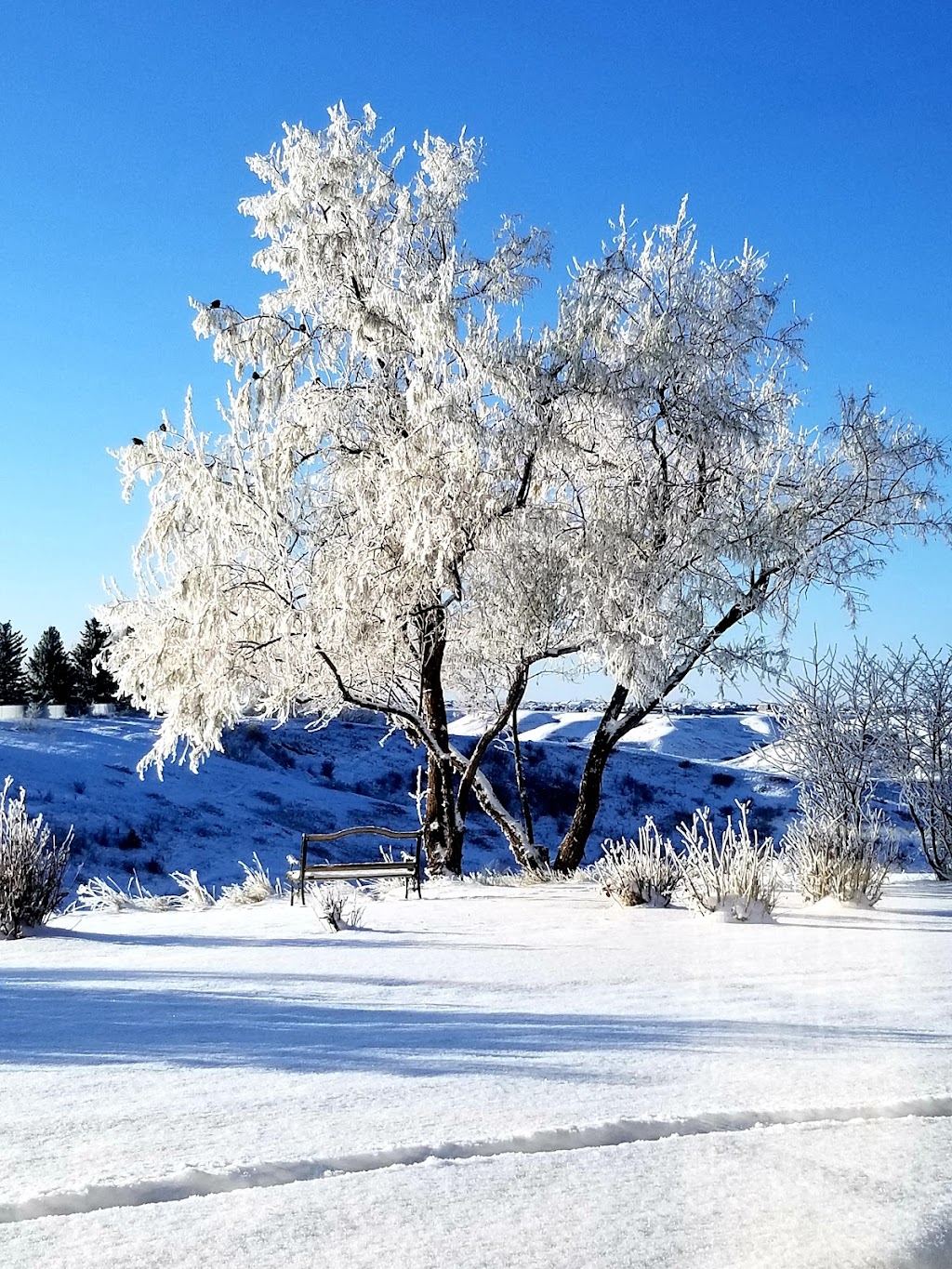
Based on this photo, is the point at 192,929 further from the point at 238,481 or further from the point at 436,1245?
the point at 436,1245

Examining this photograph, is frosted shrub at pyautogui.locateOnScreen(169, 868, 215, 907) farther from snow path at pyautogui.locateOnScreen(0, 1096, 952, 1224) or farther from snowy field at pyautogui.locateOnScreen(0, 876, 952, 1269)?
snow path at pyautogui.locateOnScreen(0, 1096, 952, 1224)

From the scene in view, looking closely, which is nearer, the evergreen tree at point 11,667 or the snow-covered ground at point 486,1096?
the snow-covered ground at point 486,1096

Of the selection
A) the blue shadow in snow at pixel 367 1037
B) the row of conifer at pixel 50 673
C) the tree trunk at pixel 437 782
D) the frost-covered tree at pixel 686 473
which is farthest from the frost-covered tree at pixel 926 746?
the row of conifer at pixel 50 673

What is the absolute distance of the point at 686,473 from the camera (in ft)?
43.4

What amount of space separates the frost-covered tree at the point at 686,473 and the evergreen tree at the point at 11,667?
120 feet

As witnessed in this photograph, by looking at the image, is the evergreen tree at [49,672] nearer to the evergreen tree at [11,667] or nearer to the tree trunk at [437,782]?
the evergreen tree at [11,667]

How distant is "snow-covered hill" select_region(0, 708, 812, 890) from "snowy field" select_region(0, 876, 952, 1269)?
39.5 ft

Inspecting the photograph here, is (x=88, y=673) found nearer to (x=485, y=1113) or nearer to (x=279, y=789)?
(x=279, y=789)

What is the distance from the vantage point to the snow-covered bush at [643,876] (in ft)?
29.3

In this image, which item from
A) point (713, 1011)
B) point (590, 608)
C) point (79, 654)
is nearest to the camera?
point (713, 1011)

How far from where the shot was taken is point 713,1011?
15.1 ft

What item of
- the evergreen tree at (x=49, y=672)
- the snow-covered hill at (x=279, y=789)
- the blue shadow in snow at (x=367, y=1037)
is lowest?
the snow-covered hill at (x=279, y=789)

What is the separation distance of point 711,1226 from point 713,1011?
2.44m

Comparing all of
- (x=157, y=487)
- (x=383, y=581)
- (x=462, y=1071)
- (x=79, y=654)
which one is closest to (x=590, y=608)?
(x=383, y=581)
